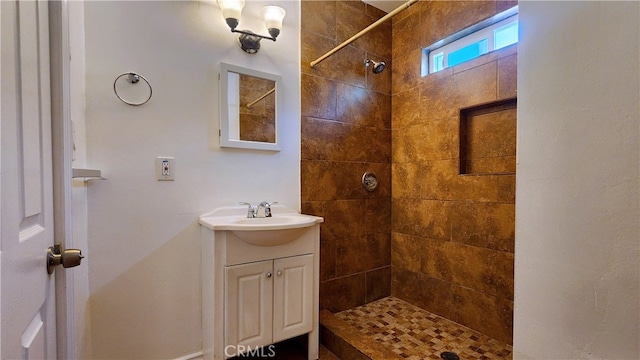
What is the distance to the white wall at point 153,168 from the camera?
135 centimetres

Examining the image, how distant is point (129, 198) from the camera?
1.41 m

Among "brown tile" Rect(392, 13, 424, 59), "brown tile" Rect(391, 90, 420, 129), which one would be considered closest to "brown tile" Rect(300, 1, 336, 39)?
"brown tile" Rect(392, 13, 424, 59)

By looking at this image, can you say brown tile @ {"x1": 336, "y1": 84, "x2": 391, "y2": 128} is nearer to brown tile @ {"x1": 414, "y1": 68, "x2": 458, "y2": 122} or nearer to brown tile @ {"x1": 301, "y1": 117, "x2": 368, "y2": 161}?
brown tile @ {"x1": 301, "y1": 117, "x2": 368, "y2": 161}

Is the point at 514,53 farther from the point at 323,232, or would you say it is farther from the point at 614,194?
the point at 323,232

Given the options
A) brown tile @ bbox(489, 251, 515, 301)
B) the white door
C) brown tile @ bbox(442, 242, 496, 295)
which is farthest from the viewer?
brown tile @ bbox(442, 242, 496, 295)

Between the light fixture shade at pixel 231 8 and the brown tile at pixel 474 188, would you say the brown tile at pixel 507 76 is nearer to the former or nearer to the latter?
the brown tile at pixel 474 188

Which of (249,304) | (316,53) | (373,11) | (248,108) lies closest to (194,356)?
(249,304)

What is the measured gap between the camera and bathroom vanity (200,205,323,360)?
4.47ft

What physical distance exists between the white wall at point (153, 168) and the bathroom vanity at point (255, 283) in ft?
0.45

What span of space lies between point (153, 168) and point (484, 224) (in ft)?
6.85

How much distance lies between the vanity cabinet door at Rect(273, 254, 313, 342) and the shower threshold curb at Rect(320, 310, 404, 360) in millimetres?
208

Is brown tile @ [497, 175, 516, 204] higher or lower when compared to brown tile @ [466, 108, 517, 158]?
lower

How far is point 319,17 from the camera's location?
6.64 ft

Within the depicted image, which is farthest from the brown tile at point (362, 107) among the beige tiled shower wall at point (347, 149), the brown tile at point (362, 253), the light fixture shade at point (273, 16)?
the brown tile at point (362, 253)
